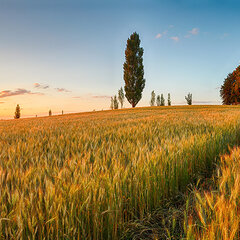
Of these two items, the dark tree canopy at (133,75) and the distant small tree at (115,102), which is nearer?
the dark tree canopy at (133,75)

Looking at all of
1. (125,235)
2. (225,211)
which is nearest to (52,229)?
(125,235)

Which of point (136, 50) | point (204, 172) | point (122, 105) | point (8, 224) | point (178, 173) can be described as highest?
point (136, 50)

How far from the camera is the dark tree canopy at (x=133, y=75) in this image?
41969 mm

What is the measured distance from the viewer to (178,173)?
67.5 inches

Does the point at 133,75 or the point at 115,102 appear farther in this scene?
the point at 115,102

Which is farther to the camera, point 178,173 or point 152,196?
point 178,173

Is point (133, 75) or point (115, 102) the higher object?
point (133, 75)

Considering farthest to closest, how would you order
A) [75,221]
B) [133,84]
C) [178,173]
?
1. [133,84]
2. [178,173]
3. [75,221]

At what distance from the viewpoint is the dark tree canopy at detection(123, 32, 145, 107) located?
4197cm

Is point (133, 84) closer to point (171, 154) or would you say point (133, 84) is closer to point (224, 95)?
point (224, 95)

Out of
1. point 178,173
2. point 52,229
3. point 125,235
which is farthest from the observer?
point 178,173

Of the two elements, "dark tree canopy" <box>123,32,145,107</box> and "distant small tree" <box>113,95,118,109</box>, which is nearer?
"dark tree canopy" <box>123,32,145,107</box>

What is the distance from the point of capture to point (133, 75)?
1672 inches

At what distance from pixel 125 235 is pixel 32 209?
1.89ft
